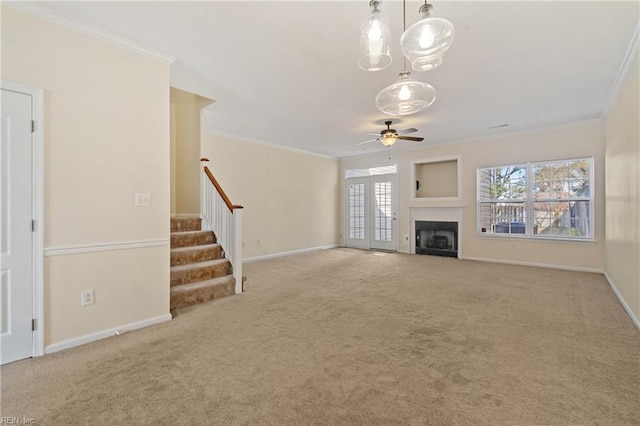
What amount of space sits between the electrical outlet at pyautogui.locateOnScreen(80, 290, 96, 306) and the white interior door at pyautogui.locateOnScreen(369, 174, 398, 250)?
6.45 meters

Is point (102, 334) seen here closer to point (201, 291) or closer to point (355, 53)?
point (201, 291)

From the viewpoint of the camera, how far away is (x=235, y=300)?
→ 3.56 m

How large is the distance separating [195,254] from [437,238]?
18.1 feet

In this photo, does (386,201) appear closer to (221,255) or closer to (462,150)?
(462,150)

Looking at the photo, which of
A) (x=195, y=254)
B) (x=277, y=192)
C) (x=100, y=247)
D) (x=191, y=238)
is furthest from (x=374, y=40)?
(x=277, y=192)

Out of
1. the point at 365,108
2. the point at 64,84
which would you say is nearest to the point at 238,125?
the point at 365,108

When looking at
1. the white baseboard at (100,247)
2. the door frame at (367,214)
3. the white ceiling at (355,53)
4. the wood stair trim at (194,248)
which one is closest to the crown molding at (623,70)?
the white ceiling at (355,53)

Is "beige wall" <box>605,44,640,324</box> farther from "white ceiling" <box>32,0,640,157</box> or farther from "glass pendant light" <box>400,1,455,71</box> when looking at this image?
"glass pendant light" <box>400,1,455,71</box>

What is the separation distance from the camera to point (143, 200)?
278 cm

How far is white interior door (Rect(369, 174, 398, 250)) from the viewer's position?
7570 mm

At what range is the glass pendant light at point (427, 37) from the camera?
1507 millimetres

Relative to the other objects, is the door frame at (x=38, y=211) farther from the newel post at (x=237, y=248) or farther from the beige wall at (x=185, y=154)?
the beige wall at (x=185, y=154)

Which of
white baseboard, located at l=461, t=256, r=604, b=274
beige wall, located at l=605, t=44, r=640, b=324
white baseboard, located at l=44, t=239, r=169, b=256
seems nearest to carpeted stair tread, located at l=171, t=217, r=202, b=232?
white baseboard, located at l=44, t=239, r=169, b=256

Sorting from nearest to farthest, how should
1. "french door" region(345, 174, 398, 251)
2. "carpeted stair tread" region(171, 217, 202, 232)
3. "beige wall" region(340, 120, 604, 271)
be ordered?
1. "carpeted stair tread" region(171, 217, 202, 232)
2. "beige wall" region(340, 120, 604, 271)
3. "french door" region(345, 174, 398, 251)
